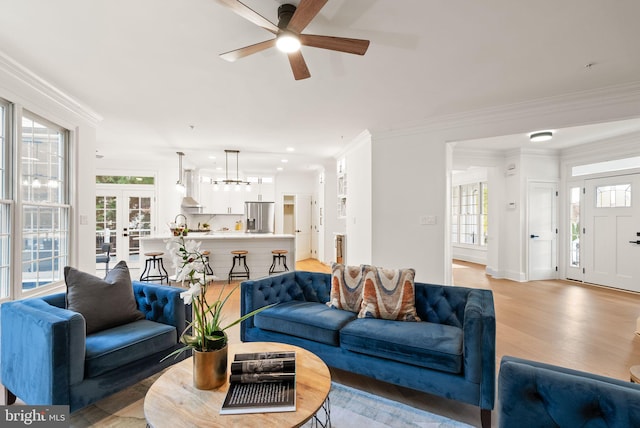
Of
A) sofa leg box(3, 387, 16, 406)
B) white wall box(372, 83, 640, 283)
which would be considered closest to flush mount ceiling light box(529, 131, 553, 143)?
white wall box(372, 83, 640, 283)

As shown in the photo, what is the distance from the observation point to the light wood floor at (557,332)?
2.21m

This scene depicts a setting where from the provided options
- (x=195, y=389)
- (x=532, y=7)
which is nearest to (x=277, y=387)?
(x=195, y=389)

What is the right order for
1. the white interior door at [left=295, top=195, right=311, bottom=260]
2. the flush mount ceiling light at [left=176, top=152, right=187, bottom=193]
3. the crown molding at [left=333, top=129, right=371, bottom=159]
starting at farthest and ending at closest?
the white interior door at [left=295, top=195, right=311, bottom=260] < the flush mount ceiling light at [left=176, top=152, right=187, bottom=193] < the crown molding at [left=333, top=129, right=371, bottom=159]

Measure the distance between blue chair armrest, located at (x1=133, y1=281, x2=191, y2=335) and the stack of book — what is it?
0.91 metres

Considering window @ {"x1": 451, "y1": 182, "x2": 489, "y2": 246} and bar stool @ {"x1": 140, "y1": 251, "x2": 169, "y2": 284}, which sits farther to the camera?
window @ {"x1": 451, "y1": 182, "x2": 489, "y2": 246}

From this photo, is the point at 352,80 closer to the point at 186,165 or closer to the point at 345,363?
the point at 345,363

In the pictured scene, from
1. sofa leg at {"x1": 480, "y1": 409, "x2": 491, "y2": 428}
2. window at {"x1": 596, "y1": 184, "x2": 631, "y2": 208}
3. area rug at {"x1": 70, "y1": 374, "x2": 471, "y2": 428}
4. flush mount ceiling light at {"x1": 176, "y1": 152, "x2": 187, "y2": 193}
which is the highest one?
flush mount ceiling light at {"x1": 176, "y1": 152, "x2": 187, "y2": 193}

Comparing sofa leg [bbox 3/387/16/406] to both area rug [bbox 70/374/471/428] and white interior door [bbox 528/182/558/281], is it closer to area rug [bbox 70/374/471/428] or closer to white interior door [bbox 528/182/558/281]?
area rug [bbox 70/374/471/428]

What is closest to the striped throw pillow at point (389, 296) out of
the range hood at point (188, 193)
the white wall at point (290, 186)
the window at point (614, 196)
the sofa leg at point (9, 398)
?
the sofa leg at point (9, 398)

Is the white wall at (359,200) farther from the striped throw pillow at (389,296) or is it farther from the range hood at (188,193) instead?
the range hood at (188,193)

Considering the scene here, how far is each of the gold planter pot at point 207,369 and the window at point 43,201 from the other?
2830 mm

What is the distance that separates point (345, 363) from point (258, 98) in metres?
3.00

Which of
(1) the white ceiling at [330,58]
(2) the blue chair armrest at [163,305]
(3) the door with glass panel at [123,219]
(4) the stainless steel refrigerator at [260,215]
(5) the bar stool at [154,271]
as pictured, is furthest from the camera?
(4) the stainless steel refrigerator at [260,215]

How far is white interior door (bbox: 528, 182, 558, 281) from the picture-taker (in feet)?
20.1
